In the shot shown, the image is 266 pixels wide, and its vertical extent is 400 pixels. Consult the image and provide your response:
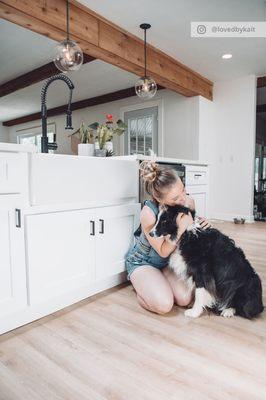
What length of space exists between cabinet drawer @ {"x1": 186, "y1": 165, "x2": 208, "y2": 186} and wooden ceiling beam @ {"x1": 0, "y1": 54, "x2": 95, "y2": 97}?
2577mm

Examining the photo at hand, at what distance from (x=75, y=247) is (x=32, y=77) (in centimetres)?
435

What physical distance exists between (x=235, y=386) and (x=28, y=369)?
794 mm

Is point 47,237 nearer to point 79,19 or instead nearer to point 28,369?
point 28,369

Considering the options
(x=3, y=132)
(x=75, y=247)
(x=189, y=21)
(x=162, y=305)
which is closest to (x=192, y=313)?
(x=162, y=305)

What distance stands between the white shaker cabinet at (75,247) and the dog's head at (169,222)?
41 centimetres

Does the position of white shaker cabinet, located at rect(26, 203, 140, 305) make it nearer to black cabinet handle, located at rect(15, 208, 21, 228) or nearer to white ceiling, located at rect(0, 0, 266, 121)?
black cabinet handle, located at rect(15, 208, 21, 228)

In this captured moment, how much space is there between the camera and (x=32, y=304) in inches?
56.0

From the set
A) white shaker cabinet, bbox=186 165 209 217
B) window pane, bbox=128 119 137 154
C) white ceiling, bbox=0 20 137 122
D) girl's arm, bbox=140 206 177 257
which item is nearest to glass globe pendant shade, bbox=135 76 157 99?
white ceiling, bbox=0 20 137 122

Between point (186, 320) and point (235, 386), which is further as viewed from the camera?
point (186, 320)

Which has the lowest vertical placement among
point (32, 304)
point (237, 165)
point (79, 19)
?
point (32, 304)

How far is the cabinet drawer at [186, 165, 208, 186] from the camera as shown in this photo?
2.63 metres

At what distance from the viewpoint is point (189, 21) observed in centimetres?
316

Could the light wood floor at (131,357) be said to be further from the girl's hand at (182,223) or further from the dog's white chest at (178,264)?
the girl's hand at (182,223)

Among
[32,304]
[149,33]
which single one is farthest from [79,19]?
[32,304]
